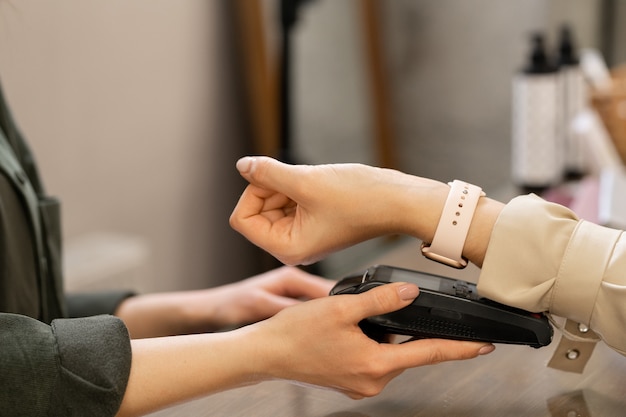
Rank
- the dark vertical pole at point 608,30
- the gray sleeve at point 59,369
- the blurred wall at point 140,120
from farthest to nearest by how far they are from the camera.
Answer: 1. the dark vertical pole at point 608,30
2. the blurred wall at point 140,120
3. the gray sleeve at point 59,369

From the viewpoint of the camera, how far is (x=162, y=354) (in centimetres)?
88

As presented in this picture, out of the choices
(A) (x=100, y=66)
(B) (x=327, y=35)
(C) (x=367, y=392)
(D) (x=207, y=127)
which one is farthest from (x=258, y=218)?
(B) (x=327, y=35)

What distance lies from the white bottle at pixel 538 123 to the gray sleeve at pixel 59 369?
1.14 meters

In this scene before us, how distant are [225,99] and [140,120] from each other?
28cm

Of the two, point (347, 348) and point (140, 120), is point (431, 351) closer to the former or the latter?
point (347, 348)

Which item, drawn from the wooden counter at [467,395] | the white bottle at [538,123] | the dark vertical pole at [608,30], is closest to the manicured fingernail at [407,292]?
the wooden counter at [467,395]

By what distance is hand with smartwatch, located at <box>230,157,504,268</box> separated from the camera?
91 centimetres

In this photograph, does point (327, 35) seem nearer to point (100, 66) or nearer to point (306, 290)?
point (100, 66)

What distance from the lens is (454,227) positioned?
3.05 ft

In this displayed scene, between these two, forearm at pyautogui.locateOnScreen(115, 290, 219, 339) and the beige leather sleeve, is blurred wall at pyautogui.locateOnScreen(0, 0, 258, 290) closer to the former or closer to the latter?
forearm at pyautogui.locateOnScreen(115, 290, 219, 339)

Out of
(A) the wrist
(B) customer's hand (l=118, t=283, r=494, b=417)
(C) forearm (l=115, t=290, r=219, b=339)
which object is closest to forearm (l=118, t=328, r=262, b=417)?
(B) customer's hand (l=118, t=283, r=494, b=417)

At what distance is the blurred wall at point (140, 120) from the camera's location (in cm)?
194

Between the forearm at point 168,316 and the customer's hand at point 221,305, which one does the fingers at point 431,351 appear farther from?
the forearm at point 168,316

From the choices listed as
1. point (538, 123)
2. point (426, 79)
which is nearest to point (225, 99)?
point (426, 79)
